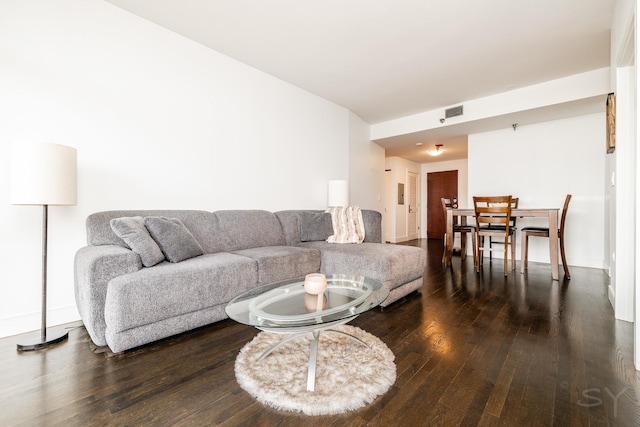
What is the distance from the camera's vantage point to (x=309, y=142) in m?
4.30

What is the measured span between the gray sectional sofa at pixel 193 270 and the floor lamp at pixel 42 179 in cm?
29

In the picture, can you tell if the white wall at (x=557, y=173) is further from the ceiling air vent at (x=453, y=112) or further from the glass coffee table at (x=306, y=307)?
the glass coffee table at (x=306, y=307)

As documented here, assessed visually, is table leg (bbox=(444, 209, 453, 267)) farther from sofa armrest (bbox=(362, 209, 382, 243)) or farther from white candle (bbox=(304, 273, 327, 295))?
white candle (bbox=(304, 273, 327, 295))

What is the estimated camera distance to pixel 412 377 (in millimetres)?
1412

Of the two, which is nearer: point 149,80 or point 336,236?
point 149,80

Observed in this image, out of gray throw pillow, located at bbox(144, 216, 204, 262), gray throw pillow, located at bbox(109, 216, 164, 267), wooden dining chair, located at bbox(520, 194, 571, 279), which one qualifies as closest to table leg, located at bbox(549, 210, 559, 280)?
wooden dining chair, located at bbox(520, 194, 571, 279)

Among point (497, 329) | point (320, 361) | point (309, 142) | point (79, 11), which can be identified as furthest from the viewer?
point (309, 142)

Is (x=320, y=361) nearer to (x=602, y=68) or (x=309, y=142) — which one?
(x=309, y=142)

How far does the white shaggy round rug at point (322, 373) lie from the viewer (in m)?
1.21

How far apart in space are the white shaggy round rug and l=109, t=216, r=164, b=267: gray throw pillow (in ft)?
2.93

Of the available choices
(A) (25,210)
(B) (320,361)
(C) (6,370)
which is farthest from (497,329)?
(A) (25,210)

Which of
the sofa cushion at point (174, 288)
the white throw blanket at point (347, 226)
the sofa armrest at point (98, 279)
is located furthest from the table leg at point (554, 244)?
the sofa armrest at point (98, 279)

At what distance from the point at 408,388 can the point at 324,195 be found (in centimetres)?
A: 345

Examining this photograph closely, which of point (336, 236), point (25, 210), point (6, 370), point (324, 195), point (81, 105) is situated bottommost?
point (6, 370)
